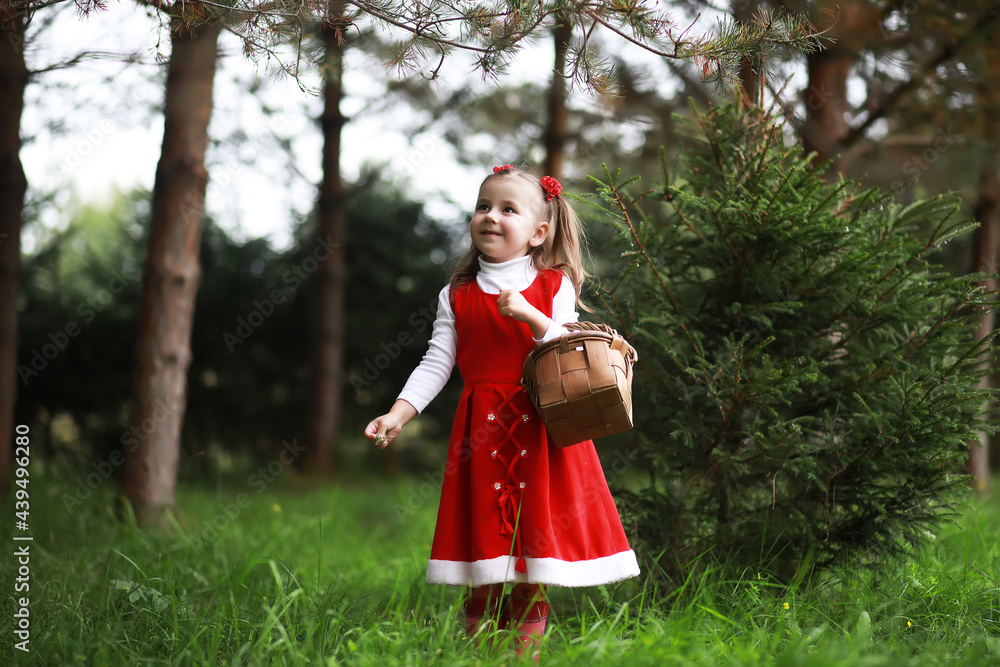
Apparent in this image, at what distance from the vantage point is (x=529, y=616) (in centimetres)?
246

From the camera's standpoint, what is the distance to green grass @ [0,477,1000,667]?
7.12 feet

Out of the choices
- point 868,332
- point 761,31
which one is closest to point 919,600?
point 868,332

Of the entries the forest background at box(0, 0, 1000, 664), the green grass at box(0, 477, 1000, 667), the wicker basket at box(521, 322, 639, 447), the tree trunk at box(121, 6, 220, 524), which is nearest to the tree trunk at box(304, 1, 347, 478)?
the forest background at box(0, 0, 1000, 664)

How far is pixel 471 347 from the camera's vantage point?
8.34 feet

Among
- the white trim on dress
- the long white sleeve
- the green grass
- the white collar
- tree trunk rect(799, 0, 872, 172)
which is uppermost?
tree trunk rect(799, 0, 872, 172)

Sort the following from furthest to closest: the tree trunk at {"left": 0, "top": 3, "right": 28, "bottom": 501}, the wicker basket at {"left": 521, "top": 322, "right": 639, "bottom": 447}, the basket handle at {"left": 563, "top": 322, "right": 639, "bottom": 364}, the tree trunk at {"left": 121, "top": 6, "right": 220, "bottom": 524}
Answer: the tree trunk at {"left": 0, "top": 3, "right": 28, "bottom": 501} → the tree trunk at {"left": 121, "top": 6, "right": 220, "bottom": 524} → the basket handle at {"left": 563, "top": 322, "right": 639, "bottom": 364} → the wicker basket at {"left": 521, "top": 322, "right": 639, "bottom": 447}

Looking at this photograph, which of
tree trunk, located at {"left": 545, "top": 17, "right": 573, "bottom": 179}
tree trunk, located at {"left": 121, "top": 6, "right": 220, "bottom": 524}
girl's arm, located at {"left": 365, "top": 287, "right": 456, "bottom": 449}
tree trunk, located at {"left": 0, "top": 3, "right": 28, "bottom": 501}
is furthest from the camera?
tree trunk, located at {"left": 545, "top": 17, "right": 573, "bottom": 179}

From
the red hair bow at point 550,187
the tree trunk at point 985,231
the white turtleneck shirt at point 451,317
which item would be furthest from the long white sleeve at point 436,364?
the tree trunk at point 985,231

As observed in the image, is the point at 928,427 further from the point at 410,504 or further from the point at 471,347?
the point at 410,504

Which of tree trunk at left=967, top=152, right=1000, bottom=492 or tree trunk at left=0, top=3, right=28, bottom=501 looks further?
tree trunk at left=967, top=152, right=1000, bottom=492

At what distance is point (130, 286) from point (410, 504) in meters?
4.42

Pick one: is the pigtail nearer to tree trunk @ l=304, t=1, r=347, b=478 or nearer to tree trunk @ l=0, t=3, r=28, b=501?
tree trunk @ l=0, t=3, r=28, b=501

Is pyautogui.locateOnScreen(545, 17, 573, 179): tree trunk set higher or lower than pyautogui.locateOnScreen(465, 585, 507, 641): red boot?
higher

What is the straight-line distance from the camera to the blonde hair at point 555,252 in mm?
2656
